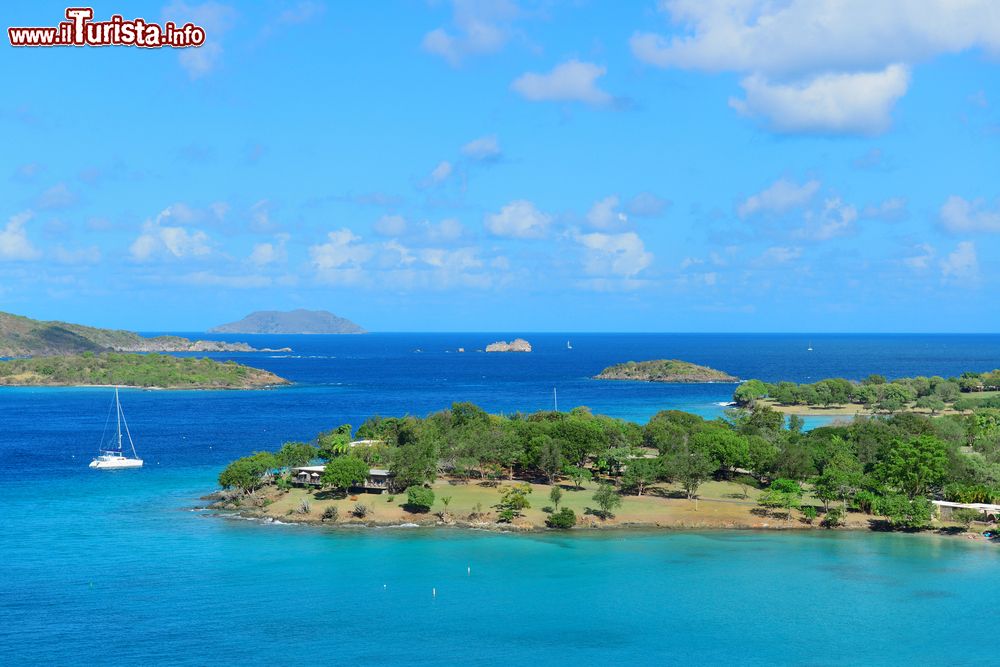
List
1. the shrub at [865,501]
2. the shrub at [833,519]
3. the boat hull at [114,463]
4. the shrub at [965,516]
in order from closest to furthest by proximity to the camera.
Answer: the shrub at [965,516] < the shrub at [833,519] < the shrub at [865,501] < the boat hull at [114,463]

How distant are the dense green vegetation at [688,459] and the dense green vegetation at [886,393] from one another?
5519cm

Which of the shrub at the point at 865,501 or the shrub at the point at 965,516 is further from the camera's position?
the shrub at the point at 865,501

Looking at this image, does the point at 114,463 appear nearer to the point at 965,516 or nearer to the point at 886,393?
the point at 965,516

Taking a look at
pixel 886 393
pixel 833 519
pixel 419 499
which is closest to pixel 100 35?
pixel 419 499

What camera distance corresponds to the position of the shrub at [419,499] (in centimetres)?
8112

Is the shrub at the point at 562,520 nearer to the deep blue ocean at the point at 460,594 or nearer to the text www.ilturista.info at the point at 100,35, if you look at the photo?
the deep blue ocean at the point at 460,594

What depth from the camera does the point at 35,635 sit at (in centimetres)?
5275

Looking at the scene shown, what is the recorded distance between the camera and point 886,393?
571 feet

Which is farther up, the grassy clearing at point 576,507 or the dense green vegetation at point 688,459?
the dense green vegetation at point 688,459

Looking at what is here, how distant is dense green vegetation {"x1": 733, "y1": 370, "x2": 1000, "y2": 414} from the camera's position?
16550 cm

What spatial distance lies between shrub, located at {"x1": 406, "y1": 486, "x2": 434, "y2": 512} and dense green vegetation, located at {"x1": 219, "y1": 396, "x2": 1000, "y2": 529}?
0.61ft

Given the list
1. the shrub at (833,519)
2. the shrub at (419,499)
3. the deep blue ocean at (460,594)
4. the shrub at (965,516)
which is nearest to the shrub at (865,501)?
the shrub at (833,519)

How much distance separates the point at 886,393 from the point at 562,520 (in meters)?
119

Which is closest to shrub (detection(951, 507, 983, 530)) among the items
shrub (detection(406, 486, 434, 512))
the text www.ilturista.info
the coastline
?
the coastline
